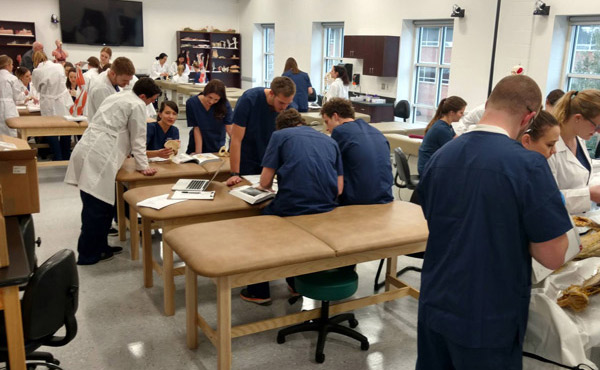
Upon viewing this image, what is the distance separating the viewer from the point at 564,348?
1811mm

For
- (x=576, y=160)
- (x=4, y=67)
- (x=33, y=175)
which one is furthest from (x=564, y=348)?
(x=4, y=67)

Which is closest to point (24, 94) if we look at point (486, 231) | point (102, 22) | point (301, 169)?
point (102, 22)

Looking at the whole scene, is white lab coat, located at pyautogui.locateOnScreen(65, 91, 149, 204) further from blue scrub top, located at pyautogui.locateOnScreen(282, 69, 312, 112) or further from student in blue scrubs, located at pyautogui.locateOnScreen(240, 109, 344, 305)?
blue scrub top, located at pyautogui.locateOnScreen(282, 69, 312, 112)

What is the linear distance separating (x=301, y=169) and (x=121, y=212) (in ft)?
6.58

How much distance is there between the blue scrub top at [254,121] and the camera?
3.64 metres

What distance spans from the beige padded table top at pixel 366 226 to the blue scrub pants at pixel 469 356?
0.78 metres

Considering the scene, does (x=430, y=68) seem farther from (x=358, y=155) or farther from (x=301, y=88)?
(x=358, y=155)

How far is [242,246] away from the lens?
239 centimetres

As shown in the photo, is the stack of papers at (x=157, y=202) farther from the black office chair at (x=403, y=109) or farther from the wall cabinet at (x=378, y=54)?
the wall cabinet at (x=378, y=54)

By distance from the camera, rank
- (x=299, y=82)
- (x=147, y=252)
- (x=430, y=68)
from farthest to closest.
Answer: (x=430, y=68)
(x=299, y=82)
(x=147, y=252)

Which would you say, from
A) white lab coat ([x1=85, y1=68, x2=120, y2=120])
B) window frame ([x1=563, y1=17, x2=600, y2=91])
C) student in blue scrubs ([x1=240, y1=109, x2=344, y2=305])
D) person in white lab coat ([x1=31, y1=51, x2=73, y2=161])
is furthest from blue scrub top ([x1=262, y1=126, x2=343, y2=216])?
window frame ([x1=563, y1=17, x2=600, y2=91])

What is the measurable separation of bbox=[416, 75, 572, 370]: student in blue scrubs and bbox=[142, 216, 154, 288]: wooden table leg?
2125 millimetres

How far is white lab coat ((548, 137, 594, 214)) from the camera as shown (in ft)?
8.66

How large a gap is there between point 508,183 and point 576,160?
4.76 feet
